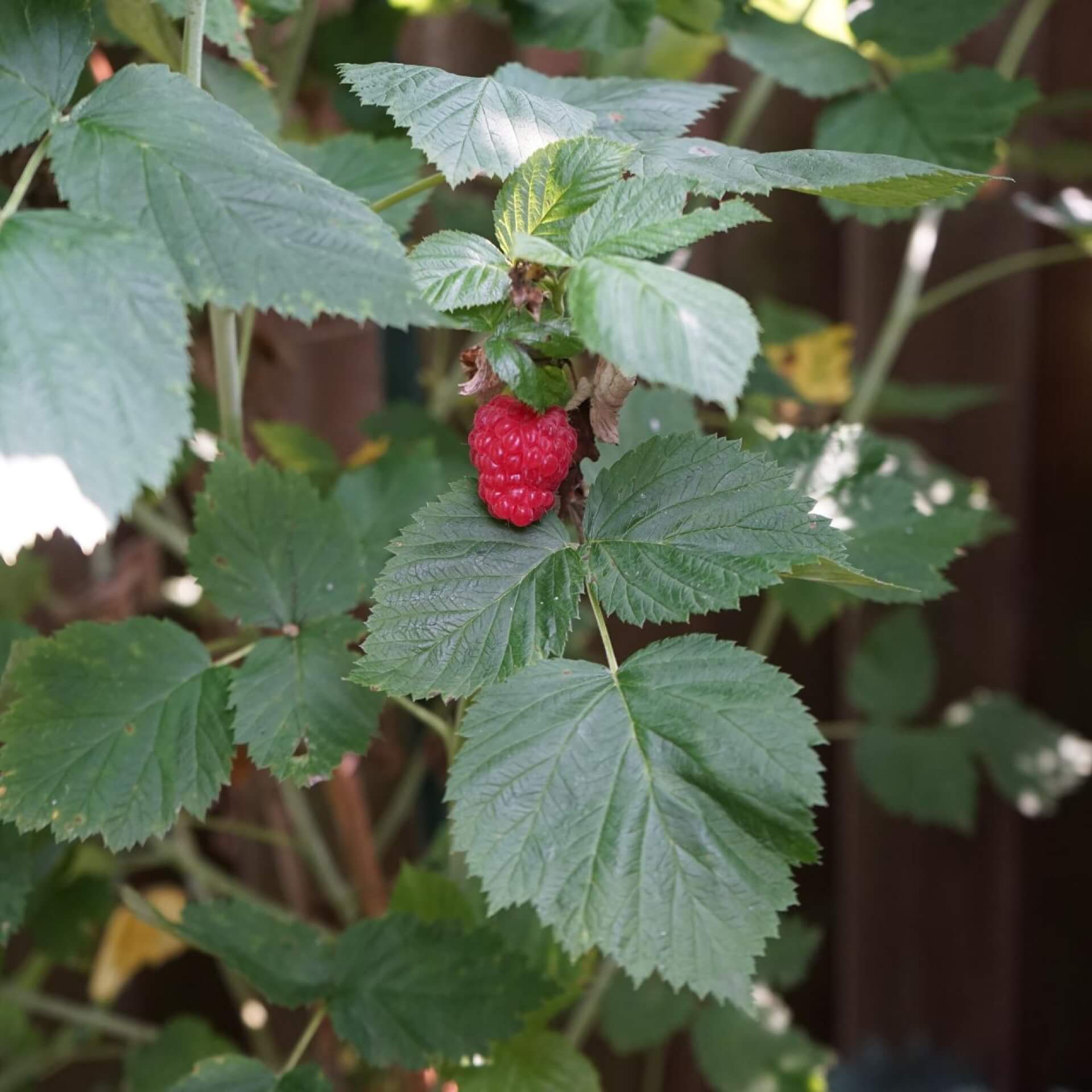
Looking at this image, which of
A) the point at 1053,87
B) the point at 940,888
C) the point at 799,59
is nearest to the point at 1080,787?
the point at 940,888

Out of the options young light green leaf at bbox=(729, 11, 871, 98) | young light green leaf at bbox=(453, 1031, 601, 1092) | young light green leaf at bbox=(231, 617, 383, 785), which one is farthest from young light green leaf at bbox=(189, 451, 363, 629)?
young light green leaf at bbox=(729, 11, 871, 98)

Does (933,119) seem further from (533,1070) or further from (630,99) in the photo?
(533,1070)

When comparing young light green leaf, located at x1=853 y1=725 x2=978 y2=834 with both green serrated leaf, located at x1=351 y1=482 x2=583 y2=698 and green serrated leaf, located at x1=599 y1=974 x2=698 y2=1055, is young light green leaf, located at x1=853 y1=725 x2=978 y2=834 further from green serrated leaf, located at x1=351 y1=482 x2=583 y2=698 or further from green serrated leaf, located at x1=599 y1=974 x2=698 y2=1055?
green serrated leaf, located at x1=351 y1=482 x2=583 y2=698

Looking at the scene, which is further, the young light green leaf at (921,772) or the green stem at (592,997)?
the young light green leaf at (921,772)

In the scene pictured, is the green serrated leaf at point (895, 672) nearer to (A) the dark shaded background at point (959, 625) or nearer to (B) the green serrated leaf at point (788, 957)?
(A) the dark shaded background at point (959, 625)

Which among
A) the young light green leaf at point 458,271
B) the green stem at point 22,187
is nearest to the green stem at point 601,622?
Answer: the young light green leaf at point 458,271

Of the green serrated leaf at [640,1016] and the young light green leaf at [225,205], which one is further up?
the young light green leaf at [225,205]
